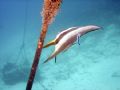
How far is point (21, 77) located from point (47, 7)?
67.6 meters

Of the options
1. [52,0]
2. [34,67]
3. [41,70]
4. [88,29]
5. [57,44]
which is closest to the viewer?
[88,29]

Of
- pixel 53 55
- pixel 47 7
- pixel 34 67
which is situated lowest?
pixel 34 67

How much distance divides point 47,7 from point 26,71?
216 feet

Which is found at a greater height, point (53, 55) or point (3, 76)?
point (53, 55)

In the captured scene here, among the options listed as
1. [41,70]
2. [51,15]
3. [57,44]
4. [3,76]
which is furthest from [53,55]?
[3,76]

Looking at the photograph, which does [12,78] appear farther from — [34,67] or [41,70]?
[34,67]

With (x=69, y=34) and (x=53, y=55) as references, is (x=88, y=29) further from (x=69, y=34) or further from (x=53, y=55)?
(x=53, y=55)

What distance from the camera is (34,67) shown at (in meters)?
8.49

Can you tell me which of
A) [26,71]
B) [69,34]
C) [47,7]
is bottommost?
[26,71]

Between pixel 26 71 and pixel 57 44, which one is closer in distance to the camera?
pixel 57 44

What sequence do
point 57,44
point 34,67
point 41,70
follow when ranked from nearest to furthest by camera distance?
point 57,44 < point 34,67 < point 41,70

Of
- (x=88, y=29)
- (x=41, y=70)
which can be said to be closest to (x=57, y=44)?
(x=88, y=29)

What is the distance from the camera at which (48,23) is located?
8.34m

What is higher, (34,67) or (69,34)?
(69,34)
